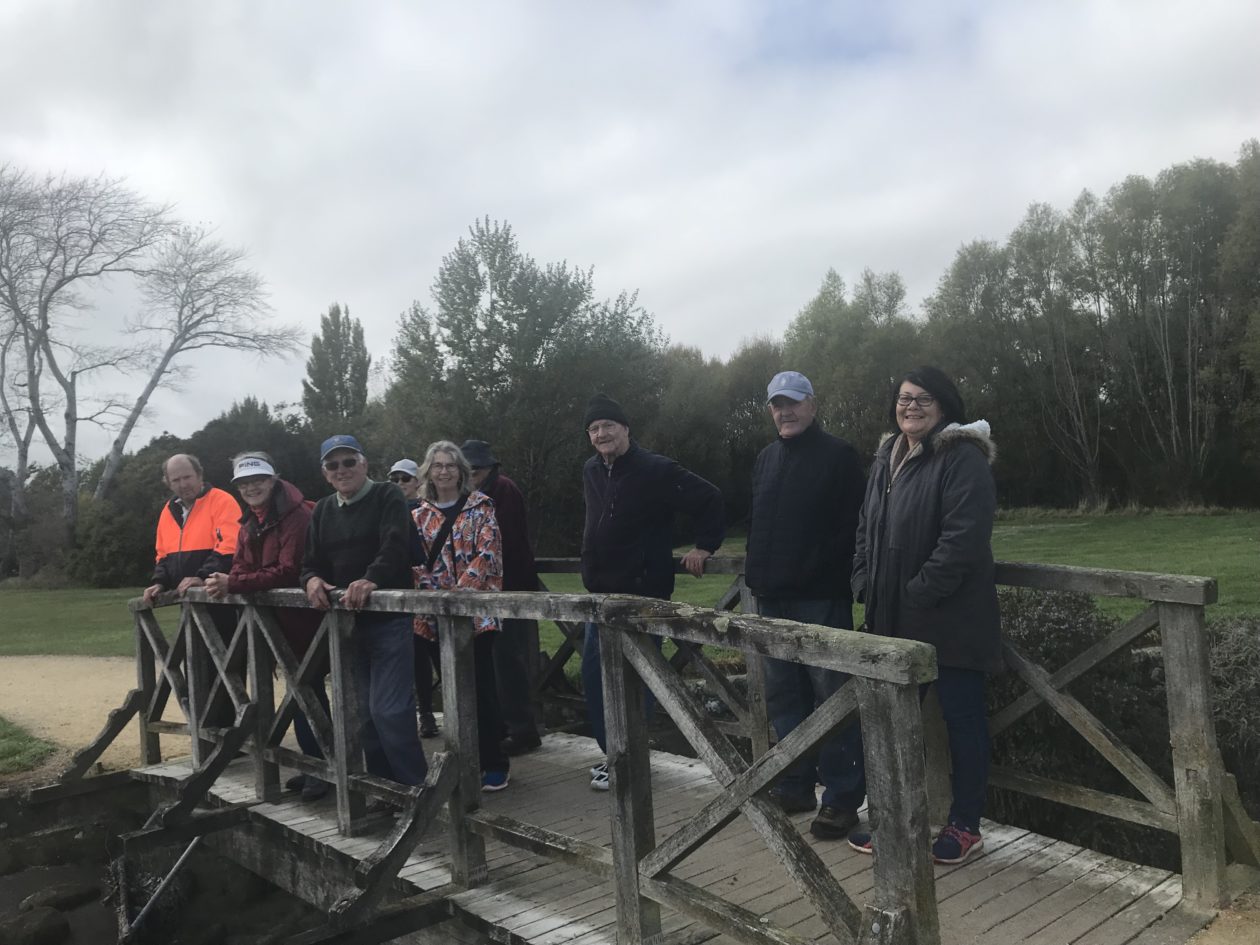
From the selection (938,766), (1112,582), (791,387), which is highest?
(791,387)

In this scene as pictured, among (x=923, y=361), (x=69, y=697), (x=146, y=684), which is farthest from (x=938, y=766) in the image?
(x=923, y=361)

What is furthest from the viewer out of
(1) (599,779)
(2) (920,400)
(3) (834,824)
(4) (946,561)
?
Answer: (1) (599,779)

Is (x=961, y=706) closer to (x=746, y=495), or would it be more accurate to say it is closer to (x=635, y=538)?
(x=635, y=538)

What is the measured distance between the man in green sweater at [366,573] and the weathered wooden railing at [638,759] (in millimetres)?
136

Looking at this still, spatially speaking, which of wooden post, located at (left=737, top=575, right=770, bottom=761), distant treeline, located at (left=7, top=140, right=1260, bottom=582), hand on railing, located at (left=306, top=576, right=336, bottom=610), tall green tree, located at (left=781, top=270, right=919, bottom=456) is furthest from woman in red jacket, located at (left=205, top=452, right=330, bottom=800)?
tall green tree, located at (left=781, top=270, right=919, bottom=456)

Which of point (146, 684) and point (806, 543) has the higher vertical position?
point (806, 543)

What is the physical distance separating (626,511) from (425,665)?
7.06 feet

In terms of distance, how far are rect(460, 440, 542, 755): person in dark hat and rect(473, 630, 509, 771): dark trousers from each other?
222 millimetres

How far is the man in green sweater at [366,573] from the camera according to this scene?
446 cm

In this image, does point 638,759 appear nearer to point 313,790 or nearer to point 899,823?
point 899,823

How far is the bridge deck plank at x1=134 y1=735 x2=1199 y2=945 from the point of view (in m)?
3.08

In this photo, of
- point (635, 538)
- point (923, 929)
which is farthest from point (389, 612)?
point (923, 929)

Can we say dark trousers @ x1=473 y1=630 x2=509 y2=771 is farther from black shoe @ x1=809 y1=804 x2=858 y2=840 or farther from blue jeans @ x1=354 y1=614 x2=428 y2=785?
black shoe @ x1=809 y1=804 x2=858 y2=840

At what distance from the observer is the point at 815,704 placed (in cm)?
398
